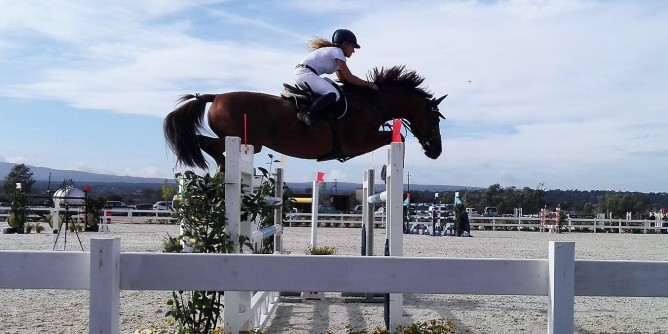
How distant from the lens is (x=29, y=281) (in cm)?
222

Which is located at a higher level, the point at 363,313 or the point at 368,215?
the point at 368,215

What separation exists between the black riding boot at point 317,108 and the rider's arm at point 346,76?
0.74 ft

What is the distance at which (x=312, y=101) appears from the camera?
408 cm

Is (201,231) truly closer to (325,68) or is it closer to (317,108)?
(317,108)

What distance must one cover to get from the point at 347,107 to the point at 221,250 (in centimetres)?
123

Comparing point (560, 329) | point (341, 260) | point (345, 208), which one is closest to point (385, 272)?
point (341, 260)

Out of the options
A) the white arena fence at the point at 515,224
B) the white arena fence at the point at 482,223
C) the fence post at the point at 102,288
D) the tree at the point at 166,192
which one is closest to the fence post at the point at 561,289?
the fence post at the point at 102,288

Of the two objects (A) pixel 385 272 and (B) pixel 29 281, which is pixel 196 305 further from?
(A) pixel 385 272

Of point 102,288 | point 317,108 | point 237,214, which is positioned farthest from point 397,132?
point 102,288

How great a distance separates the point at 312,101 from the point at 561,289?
7.11 feet

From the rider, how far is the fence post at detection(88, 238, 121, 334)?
1.98 meters

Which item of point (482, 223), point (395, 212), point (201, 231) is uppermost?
point (395, 212)

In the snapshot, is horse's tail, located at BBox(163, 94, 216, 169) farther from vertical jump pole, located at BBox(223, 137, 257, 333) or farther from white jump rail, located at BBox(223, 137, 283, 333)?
vertical jump pole, located at BBox(223, 137, 257, 333)

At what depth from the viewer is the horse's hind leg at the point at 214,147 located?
13.3 ft
